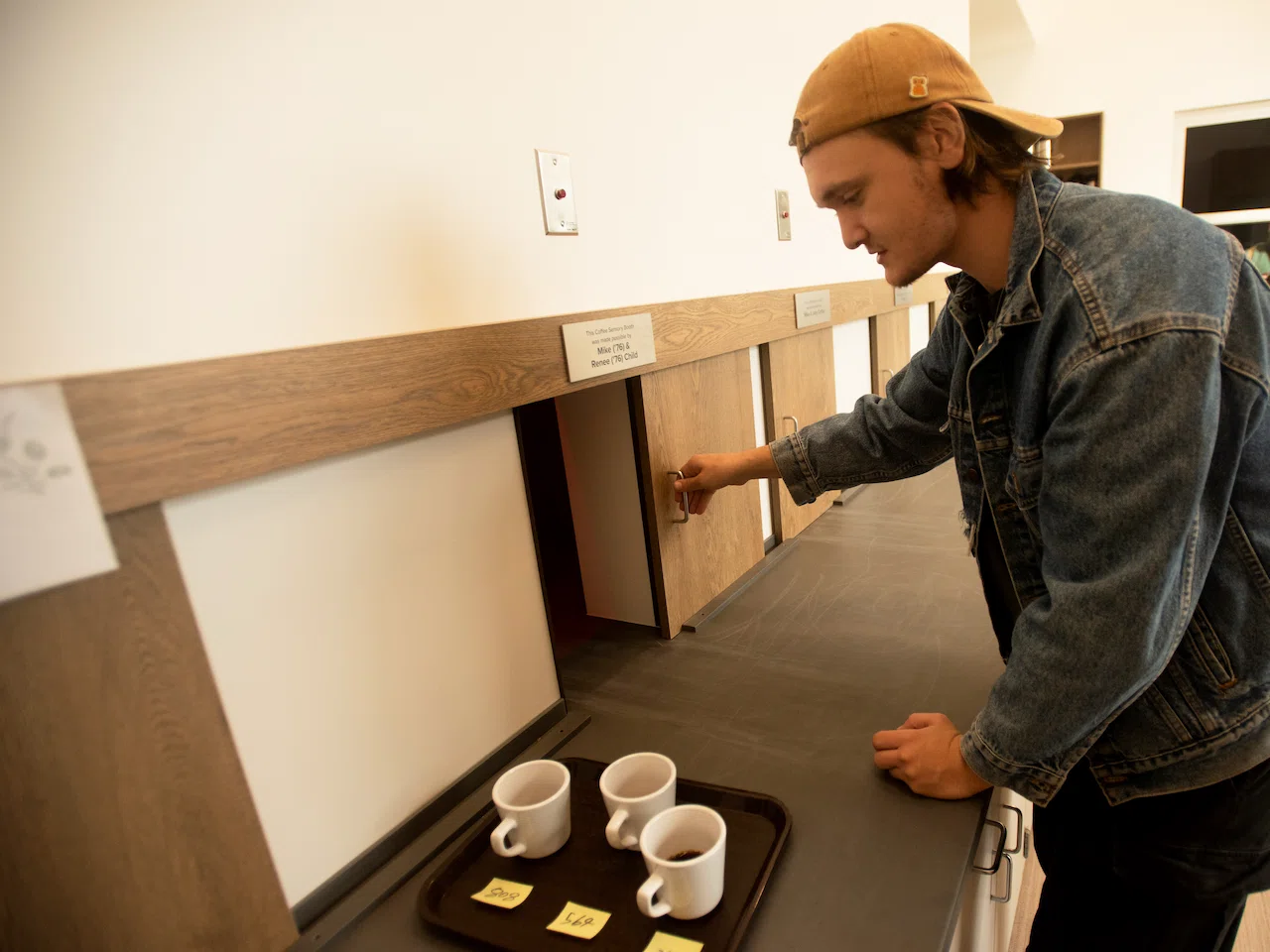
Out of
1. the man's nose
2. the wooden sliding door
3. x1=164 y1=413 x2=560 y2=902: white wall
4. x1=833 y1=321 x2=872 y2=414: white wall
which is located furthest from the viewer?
x1=833 y1=321 x2=872 y2=414: white wall

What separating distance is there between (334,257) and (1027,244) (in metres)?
0.68

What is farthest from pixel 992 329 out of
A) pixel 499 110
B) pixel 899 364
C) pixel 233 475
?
pixel 899 364

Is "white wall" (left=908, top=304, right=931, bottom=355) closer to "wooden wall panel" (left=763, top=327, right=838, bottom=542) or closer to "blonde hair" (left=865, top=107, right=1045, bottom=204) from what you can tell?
"wooden wall panel" (left=763, top=327, right=838, bottom=542)

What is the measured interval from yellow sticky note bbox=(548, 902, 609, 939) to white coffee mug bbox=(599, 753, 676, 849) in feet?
0.21

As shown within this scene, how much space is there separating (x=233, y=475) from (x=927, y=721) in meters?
0.79

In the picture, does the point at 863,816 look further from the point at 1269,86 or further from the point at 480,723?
the point at 1269,86

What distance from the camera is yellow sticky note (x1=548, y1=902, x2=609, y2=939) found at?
0.67 meters

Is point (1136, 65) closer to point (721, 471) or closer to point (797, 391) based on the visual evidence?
point (797, 391)

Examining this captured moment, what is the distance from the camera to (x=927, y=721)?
2.85 ft

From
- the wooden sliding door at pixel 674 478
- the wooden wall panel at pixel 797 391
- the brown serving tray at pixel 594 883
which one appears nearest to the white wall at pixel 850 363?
the wooden wall panel at pixel 797 391

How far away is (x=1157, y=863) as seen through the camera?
2.52 ft

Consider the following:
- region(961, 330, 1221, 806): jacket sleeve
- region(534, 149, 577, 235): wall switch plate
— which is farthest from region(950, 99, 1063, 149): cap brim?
region(534, 149, 577, 235): wall switch plate

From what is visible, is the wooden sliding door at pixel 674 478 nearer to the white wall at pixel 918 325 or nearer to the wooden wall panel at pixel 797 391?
the wooden wall panel at pixel 797 391

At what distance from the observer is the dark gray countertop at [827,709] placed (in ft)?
2.27
